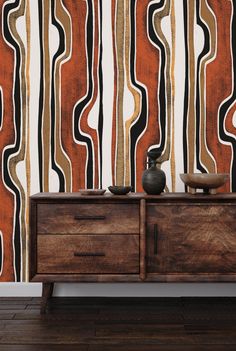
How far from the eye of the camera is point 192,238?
270 centimetres

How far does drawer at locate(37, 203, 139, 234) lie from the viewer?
2703mm

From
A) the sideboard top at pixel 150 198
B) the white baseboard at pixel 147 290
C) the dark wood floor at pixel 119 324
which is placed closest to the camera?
the dark wood floor at pixel 119 324

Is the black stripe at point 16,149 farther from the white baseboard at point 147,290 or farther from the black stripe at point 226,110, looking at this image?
the black stripe at point 226,110

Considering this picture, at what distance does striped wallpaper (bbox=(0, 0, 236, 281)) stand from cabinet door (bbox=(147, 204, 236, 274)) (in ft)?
1.56

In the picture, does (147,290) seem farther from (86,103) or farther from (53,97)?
(53,97)

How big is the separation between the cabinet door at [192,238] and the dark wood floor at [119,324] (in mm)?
292

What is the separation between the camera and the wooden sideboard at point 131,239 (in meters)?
2.69

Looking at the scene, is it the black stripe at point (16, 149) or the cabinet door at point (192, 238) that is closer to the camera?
the cabinet door at point (192, 238)

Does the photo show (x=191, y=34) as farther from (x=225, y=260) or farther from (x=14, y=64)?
(x=225, y=260)

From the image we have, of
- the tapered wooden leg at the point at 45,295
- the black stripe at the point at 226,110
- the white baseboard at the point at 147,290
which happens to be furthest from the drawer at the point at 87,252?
the black stripe at the point at 226,110

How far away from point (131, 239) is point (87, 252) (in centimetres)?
28

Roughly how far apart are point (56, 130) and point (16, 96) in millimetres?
370

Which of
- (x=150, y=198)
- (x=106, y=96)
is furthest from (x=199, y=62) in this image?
(x=150, y=198)

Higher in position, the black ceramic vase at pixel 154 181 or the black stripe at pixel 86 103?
the black stripe at pixel 86 103
